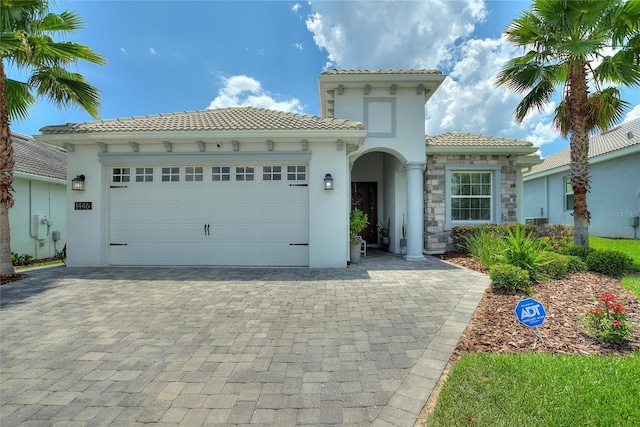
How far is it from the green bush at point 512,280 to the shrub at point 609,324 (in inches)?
55.5

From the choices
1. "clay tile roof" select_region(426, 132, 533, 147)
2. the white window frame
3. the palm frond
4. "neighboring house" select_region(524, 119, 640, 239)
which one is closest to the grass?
the white window frame

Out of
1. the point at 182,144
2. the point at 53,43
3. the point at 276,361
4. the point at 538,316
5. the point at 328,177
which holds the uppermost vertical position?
the point at 53,43

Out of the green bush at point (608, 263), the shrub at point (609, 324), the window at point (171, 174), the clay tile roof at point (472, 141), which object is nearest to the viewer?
the shrub at point (609, 324)

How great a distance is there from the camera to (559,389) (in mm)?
2385

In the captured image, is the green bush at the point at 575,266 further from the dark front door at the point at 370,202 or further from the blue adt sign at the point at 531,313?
the dark front door at the point at 370,202

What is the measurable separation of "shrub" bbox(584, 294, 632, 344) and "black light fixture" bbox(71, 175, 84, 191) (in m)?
11.0

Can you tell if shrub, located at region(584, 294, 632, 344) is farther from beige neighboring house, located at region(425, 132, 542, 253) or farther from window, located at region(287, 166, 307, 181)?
beige neighboring house, located at region(425, 132, 542, 253)

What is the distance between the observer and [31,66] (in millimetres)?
6961

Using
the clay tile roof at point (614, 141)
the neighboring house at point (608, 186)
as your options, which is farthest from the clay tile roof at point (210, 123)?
the neighboring house at point (608, 186)

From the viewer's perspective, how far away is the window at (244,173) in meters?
7.79

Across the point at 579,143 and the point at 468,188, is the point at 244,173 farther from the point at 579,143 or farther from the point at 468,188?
the point at 579,143

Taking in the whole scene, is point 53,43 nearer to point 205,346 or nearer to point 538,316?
point 205,346

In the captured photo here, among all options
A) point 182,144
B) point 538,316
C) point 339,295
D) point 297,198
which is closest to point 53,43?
point 182,144

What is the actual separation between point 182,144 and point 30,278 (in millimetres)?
4745
